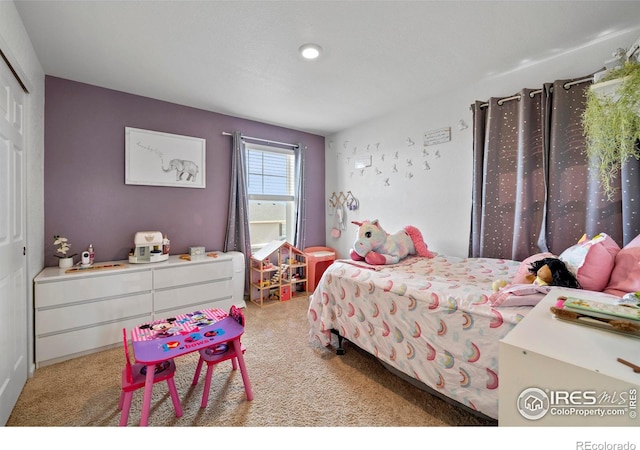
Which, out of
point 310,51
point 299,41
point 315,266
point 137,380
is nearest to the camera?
point 137,380

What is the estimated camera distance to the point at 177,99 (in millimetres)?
2906

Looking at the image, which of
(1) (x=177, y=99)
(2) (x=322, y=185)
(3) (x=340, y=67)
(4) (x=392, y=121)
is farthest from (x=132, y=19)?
(2) (x=322, y=185)

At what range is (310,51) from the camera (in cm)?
204

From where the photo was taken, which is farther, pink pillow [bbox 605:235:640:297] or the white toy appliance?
the white toy appliance

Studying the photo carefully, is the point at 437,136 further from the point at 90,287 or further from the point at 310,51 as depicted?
the point at 90,287

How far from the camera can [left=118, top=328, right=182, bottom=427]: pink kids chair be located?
1373 millimetres

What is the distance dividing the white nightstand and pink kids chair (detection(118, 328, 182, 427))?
1.55m

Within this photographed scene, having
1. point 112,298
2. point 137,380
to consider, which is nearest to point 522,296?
point 137,380

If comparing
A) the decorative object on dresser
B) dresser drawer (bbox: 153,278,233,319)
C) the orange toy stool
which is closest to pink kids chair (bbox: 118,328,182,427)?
dresser drawer (bbox: 153,278,233,319)

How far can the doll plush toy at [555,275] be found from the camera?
4.58 ft

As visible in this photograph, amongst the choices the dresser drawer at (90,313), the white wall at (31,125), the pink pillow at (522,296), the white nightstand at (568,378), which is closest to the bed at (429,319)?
the pink pillow at (522,296)

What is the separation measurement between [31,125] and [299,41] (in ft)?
6.68

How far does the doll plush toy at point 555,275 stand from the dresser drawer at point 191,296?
2.70 meters

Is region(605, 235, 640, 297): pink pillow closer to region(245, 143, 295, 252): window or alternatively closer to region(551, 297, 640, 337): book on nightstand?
region(551, 297, 640, 337): book on nightstand
